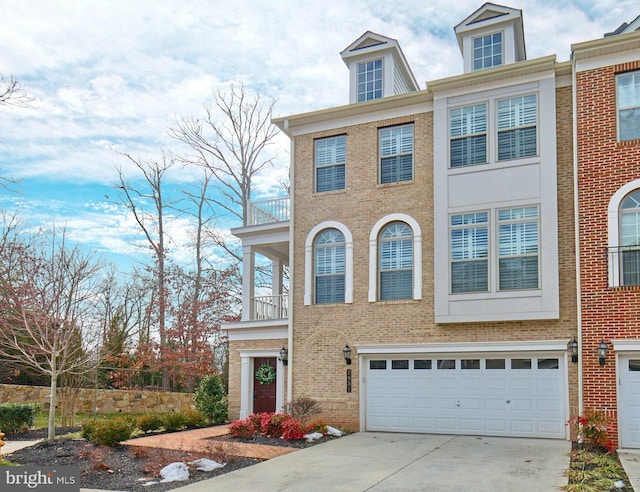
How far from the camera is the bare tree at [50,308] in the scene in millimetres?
16156

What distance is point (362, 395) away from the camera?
54.6 ft

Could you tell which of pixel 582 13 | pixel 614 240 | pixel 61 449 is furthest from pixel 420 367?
pixel 582 13

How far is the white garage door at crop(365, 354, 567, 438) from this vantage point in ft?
48.4

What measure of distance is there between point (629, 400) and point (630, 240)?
130 inches

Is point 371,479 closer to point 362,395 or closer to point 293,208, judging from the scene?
point 362,395

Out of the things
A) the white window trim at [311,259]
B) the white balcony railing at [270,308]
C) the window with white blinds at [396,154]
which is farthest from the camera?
the white balcony railing at [270,308]

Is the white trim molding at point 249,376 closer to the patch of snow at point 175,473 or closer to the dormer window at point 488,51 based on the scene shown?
the patch of snow at point 175,473

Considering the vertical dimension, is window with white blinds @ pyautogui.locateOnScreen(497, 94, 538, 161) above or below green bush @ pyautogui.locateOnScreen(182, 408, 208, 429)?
above

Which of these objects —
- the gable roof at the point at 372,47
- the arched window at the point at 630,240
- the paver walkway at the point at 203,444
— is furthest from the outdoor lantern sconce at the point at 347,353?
the gable roof at the point at 372,47

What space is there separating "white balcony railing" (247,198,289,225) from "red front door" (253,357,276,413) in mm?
4198

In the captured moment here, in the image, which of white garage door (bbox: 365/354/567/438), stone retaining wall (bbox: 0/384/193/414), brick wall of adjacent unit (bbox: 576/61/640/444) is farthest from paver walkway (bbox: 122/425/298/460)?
stone retaining wall (bbox: 0/384/193/414)

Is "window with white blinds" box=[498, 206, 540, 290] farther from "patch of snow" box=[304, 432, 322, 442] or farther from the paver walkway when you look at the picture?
the paver walkway

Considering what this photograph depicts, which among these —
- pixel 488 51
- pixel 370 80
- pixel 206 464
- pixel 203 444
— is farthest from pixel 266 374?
pixel 488 51

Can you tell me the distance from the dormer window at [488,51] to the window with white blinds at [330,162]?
395cm
